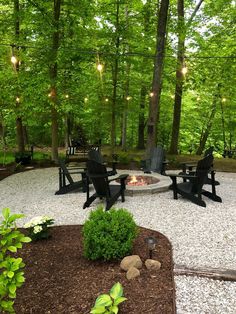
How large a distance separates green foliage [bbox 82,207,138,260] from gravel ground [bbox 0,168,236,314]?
25.8 inches

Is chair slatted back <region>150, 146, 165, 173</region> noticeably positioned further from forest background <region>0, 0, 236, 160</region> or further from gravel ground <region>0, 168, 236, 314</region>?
gravel ground <region>0, 168, 236, 314</region>

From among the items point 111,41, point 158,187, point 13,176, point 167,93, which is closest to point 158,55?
point 111,41

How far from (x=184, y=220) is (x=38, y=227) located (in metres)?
2.39

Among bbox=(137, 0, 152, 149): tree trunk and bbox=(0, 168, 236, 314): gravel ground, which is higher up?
bbox=(137, 0, 152, 149): tree trunk

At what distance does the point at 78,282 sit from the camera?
2.85 meters

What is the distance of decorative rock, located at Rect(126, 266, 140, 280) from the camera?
2887 mm

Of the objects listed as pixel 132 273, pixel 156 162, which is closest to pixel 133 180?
pixel 156 162

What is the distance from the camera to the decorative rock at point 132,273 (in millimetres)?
2887

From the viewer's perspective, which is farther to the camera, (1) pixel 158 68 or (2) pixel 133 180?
(1) pixel 158 68

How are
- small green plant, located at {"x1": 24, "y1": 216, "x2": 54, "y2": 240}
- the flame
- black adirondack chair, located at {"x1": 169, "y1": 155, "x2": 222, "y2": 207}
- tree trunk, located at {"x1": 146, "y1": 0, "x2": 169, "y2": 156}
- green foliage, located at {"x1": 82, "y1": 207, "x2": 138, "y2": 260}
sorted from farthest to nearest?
tree trunk, located at {"x1": 146, "y1": 0, "x2": 169, "y2": 156} < the flame < black adirondack chair, located at {"x1": 169, "y1": 155, "x2": 222, "y2": 207} < small green plant, located at {"x1": 24, "y1": 216, "x2": 54, "y2": 240} < green foliage, located at {"x1": 82, "y1": 207, "x2": 138, "y2": 260}

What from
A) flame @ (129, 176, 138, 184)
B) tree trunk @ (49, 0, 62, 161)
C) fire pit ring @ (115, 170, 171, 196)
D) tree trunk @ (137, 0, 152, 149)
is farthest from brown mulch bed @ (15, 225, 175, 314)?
tree trunk @ (137, 0, 152, 149)

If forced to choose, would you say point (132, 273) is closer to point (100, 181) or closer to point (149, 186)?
point (100, 181)

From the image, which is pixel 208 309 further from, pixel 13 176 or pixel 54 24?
pixel 54 24

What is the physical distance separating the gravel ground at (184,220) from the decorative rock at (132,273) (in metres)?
0.42
